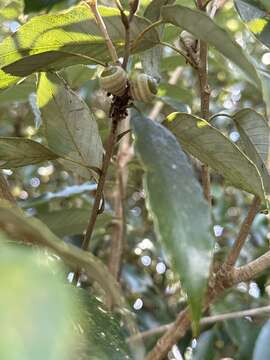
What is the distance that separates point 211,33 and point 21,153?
0.83 feet

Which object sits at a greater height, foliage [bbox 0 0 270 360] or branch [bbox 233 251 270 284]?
foliage [bbox 0 0 270 360]

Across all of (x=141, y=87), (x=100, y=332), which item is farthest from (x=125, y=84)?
(x=100, y=332)

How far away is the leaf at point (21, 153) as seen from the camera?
0.69m

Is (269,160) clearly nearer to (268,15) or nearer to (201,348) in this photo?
(268,15)

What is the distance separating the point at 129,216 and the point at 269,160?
0.90 m

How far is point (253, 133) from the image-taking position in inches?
29.1

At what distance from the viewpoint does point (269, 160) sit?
2.39 feet

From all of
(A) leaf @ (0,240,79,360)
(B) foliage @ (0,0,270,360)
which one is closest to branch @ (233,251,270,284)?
(B) foliage @ (0,0,270,360)

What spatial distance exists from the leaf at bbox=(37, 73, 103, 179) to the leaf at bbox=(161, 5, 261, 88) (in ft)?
0.54

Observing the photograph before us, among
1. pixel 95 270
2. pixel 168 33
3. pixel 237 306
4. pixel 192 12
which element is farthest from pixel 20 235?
pixel 237 306

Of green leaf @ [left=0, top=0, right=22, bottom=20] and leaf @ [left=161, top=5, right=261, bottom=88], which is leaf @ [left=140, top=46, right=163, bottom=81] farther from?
green leaf @ [left=0, top=0, right=22, bottom=20]

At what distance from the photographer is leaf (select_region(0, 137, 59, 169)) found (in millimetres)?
693

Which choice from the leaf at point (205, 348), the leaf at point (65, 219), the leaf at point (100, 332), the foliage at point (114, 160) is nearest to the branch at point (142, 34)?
the foliage at point (114, 160)

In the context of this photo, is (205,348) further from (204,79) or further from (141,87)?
(141,87)
